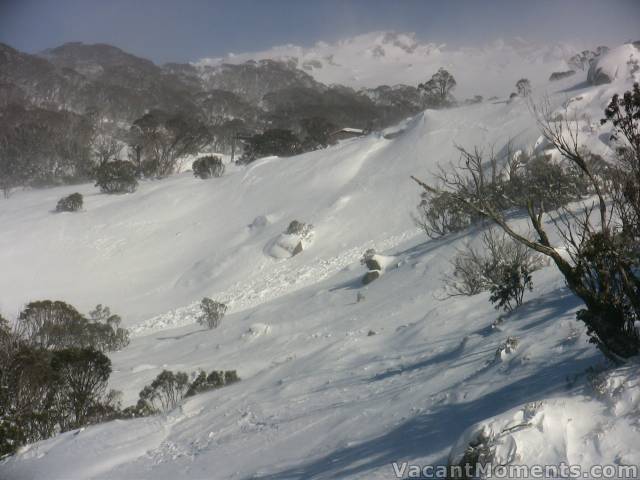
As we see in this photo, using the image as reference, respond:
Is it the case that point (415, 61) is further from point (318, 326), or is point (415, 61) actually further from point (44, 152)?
point (318, 326)

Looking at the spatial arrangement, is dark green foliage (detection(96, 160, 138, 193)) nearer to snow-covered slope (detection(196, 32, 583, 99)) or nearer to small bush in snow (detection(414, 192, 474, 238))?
small bush in snow (detection(414, 192, 474, 238))

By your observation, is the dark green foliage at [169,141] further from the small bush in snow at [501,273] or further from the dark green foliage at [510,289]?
the dark green foliage at [510,289]

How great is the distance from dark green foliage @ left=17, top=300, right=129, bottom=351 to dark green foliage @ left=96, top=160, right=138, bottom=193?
14.3 metres

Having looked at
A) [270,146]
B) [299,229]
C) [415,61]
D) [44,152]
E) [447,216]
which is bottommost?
[447,216]

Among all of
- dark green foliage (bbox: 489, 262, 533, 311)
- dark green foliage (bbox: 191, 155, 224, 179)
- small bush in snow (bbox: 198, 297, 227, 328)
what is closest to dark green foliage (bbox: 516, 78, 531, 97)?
dark green foliage (bbox: 191, 155, 224, 179)

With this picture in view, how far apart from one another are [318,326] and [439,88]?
163ft

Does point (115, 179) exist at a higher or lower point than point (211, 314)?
higher

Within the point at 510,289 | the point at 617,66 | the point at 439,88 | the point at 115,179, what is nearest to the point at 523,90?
the point at 617,66

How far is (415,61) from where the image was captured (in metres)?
157

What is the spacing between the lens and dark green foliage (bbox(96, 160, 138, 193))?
30.1 metres

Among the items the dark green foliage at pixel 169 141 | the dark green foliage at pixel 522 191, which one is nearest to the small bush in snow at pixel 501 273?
the dark green foliage at pixel 522 191

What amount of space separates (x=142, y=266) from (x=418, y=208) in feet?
43.7

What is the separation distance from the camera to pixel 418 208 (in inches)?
857

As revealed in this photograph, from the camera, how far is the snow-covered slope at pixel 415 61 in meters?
117
